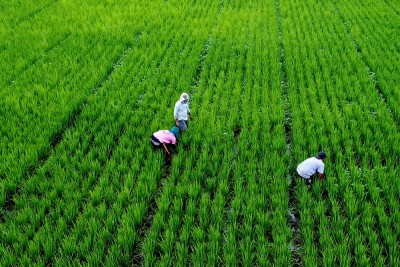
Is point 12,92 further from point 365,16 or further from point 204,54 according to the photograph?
point 365,16

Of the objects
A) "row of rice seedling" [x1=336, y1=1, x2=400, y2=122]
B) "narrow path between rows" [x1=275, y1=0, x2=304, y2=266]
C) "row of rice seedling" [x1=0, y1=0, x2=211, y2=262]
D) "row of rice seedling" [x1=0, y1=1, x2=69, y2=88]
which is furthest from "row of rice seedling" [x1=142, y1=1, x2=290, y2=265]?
"row of rice seedling" [x1=0, y1=1, x2=69, y2=88]

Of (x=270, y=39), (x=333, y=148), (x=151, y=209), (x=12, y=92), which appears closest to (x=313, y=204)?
(x=333, y=148)

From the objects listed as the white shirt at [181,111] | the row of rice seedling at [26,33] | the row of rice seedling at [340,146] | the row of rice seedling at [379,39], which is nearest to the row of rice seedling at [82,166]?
the white shirt at [181,111]

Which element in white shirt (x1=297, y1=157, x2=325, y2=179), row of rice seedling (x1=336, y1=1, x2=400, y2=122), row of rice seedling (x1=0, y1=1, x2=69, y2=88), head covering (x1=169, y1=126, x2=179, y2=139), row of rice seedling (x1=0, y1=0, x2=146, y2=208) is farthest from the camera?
row of rice seedling (x1=0, y1=1, x2=69, y2=88)

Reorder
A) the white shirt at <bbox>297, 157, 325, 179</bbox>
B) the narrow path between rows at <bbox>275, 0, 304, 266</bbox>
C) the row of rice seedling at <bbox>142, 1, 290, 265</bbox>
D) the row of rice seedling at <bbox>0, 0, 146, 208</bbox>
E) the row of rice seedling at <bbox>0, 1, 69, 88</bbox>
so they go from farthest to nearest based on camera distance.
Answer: the row of rice seedling at <bbox>0, 1, 69, 88</bbox> < the row of rice seedling at <bbox>0, 0, 146, 208</bbox> < the white shirt at <bbox>297, 157, 325, 179</bbox> < the narrow path between rows at <bbox>275, 0, 304, 266</bbox> < the row of rice seedling at <bbox>142, 1, 290, 265</bbox>

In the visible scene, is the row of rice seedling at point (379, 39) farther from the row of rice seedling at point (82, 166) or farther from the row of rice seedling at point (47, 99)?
the row of rice seedling at point (47, 99)

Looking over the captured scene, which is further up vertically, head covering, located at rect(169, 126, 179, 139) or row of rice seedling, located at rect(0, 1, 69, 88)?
row of rice seedling, located at rect(0, 1, 69, 88)

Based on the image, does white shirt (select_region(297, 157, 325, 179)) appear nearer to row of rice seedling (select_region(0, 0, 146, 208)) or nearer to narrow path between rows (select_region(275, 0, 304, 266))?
narrow path between rows (select_region(275, 0, 304, 266))
